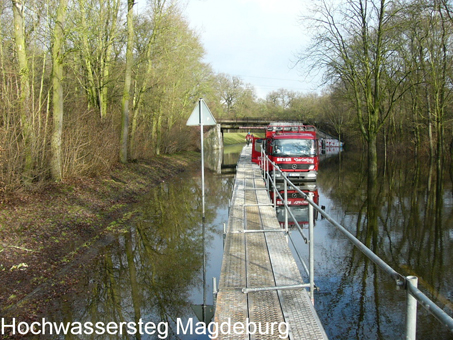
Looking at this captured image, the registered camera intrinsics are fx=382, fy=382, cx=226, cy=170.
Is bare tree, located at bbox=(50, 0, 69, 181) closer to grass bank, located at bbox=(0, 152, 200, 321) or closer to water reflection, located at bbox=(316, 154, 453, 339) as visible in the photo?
grass bank, located at bbox=(0, 152, 200, 321)

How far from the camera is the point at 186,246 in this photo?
833 cm

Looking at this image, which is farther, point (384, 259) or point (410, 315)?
point (384, 259)

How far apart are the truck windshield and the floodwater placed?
5.84 metres

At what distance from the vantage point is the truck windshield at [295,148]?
61.2 ft

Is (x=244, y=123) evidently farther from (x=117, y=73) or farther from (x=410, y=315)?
(x=410, y=315)

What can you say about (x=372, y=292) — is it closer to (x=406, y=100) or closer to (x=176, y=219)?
(x=176, y=219)

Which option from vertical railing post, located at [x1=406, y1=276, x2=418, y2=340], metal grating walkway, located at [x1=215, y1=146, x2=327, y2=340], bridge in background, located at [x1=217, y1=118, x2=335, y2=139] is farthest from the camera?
bridge in background, located at [x1=217, y1=118, x2=335, y2=139]

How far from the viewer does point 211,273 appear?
21.9 feet

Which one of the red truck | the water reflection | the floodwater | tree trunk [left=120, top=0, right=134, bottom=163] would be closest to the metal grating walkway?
the floodwater

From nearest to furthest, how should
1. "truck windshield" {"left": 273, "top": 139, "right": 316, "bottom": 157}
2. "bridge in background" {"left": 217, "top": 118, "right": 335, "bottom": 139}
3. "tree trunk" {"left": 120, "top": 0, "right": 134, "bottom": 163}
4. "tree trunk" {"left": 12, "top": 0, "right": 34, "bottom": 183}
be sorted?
"tree trunk" {"left": 12, "top": 0, "right": 34, "bottom": 183}
"tree trunk" {"left": 120, "top": 0, "right": 134, "bottom": 163}
"truck windshield" {"left": 273, "top": 139, "right": 316, "bottom": 157}
"bridge in background" {"left": 217, "top": 118, "right": 335, "bottom": 139}

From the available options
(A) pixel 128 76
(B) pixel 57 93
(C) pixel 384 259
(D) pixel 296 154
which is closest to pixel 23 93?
(B) pixel 57 93

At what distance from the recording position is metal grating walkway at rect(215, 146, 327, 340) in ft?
12.6

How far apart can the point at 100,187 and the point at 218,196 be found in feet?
16.0

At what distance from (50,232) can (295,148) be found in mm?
13099
